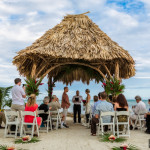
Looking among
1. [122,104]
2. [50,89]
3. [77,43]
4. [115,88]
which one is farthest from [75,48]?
[50,89]

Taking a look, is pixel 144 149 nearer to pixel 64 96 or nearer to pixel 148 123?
pixel 148 123

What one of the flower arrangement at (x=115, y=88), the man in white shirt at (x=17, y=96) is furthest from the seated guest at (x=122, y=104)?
the man in white shirt at (x=17, y=96)

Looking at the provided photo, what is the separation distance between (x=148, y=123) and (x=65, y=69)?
5.75 m

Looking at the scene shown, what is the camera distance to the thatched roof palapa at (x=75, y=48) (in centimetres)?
875

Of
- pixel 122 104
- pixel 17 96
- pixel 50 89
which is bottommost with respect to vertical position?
pixel 122 104

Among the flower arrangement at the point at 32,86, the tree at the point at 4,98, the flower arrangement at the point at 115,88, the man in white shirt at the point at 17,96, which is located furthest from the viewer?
the tree at the point at 4,98

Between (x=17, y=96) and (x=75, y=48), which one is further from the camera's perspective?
(x=75, y=48)

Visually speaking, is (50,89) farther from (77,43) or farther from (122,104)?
(122,104)

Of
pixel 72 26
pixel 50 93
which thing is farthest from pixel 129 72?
pixel 50 93

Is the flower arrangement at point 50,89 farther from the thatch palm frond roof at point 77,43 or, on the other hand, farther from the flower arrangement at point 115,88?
the flower arrangement at point 115,88

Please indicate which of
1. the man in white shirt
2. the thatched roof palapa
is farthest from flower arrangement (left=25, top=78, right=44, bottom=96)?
the man in white shirt

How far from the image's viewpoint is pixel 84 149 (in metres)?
4.92

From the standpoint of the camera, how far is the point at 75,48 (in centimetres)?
905

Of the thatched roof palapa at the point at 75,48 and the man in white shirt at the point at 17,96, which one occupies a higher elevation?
the thatched roof palapa at the point at 75,48
